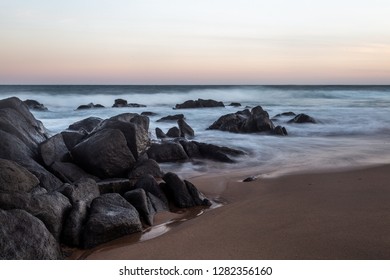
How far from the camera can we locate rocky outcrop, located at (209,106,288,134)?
37.8 feet

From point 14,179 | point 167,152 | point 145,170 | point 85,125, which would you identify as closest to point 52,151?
point 145,170

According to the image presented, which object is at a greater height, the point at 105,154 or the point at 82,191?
the point at 105,154

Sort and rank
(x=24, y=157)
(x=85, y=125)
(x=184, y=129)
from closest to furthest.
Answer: (x=24, y=157), (x=85, y=125), (x=184, y=129)

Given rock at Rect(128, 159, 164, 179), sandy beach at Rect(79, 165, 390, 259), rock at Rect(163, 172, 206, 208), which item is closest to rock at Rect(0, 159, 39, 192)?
sandy beach at Rect(79, 165, 390, 259)

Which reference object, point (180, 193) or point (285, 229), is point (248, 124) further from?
point (285, 229)

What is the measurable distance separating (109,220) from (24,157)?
5.83ft

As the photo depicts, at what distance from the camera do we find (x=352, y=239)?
9.87 ft

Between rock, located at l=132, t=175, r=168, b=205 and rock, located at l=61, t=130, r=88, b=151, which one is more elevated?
rock, located at l=61, t=130, r=88, b=151

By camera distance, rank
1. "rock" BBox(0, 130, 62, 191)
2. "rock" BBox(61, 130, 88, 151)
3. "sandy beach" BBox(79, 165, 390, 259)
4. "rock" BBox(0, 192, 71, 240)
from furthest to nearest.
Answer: "rock" BBox(61, 130, 88, 151)
"rock" BBox(0, 130, 62, 191)
"rock" BBox(0, 192, 71, 240)
"sandy beach" BBox(79, 165, 390, 259)

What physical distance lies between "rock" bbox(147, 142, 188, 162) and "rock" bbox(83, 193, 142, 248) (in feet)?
10.5

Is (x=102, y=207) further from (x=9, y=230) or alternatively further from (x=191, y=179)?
(x=191, y=179)

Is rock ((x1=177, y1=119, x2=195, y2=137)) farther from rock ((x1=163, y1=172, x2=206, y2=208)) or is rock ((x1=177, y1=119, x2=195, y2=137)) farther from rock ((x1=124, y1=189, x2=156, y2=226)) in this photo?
rock ((x1=124, y1=189, x2=156, y2=226))

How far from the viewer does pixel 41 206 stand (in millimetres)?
3283

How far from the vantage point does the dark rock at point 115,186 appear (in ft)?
14.4
